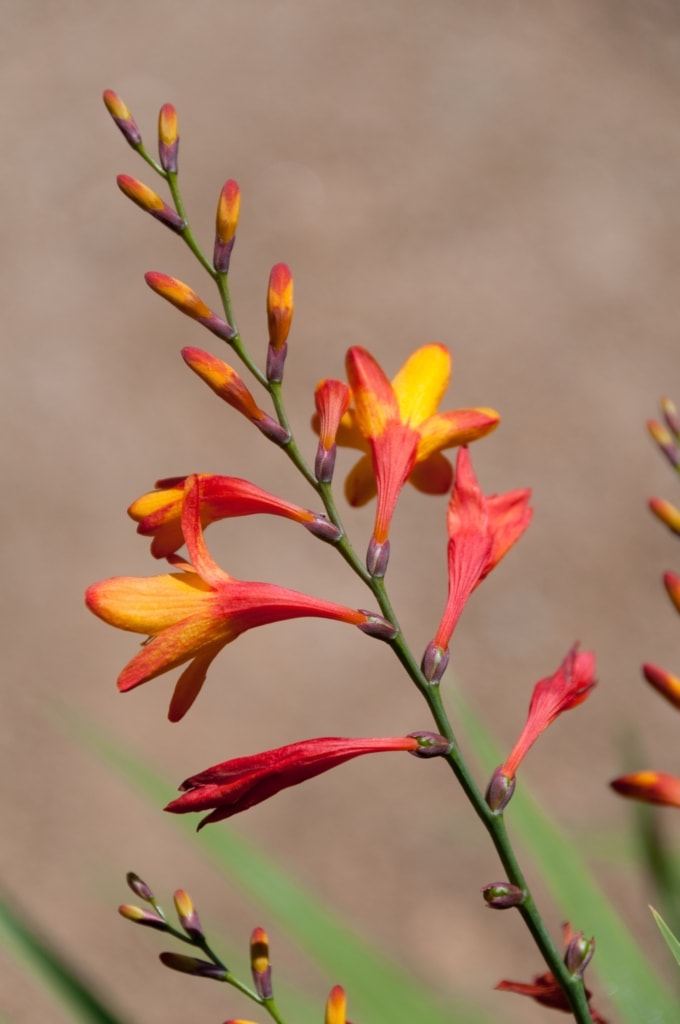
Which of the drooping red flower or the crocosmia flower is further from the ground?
the crocosmia flower

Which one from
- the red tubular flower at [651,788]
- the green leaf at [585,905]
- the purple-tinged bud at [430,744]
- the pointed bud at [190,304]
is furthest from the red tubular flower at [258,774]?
the green leaf at [585,905]

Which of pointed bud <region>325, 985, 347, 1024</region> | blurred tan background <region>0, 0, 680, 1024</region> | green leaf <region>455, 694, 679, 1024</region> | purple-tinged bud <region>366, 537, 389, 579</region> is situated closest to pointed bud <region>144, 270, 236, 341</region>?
purple-tinged bud <region>366, 537, 389, 579</region>

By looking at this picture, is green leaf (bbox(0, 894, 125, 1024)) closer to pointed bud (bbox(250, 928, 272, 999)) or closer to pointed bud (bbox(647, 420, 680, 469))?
pointed bud (bbox(250, 928, 272, 999))

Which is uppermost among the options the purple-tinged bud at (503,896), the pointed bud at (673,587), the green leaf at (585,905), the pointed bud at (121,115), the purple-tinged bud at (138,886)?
the pointed bud at (121,115)

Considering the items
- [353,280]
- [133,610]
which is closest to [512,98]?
[353,280]

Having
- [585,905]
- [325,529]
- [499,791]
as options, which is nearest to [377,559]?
[325,529]

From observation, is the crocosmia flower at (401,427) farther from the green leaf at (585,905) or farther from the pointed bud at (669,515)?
the green leaf at (585,905)
